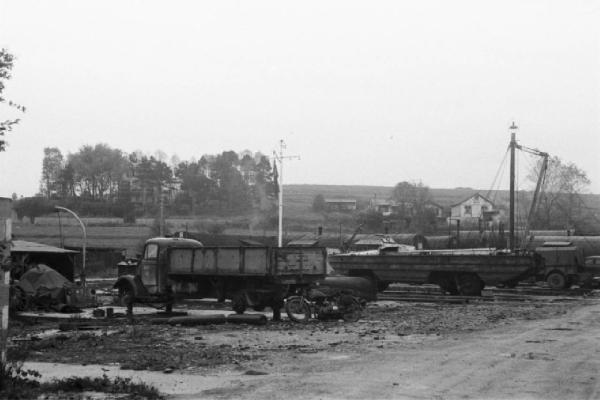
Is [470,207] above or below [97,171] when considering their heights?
below

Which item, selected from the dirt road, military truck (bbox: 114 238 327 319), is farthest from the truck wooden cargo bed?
the dirt road

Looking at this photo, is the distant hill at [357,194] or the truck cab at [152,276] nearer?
the truck cab at [152,276]

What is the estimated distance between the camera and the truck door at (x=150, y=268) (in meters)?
22.4

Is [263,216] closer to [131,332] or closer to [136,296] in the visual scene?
[136,296]

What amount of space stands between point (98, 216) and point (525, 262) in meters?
60.7

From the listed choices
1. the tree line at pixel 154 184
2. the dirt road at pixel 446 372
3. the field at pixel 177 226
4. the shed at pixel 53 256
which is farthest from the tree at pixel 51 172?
the dirt road at pixel 446 372

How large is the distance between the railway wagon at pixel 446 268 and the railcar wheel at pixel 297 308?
12.8 meters

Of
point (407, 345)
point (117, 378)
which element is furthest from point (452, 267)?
point (117, 378)

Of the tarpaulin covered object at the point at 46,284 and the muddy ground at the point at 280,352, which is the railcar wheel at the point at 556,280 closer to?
the muddy ground at the point at 280,352

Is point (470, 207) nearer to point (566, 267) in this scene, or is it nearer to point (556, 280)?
point (556, 280)

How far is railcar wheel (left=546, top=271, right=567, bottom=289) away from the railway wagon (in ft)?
15.1

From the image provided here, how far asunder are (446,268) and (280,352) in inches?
747

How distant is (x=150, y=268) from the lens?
74.0ft

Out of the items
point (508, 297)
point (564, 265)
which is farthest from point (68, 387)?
point (564, 265)
